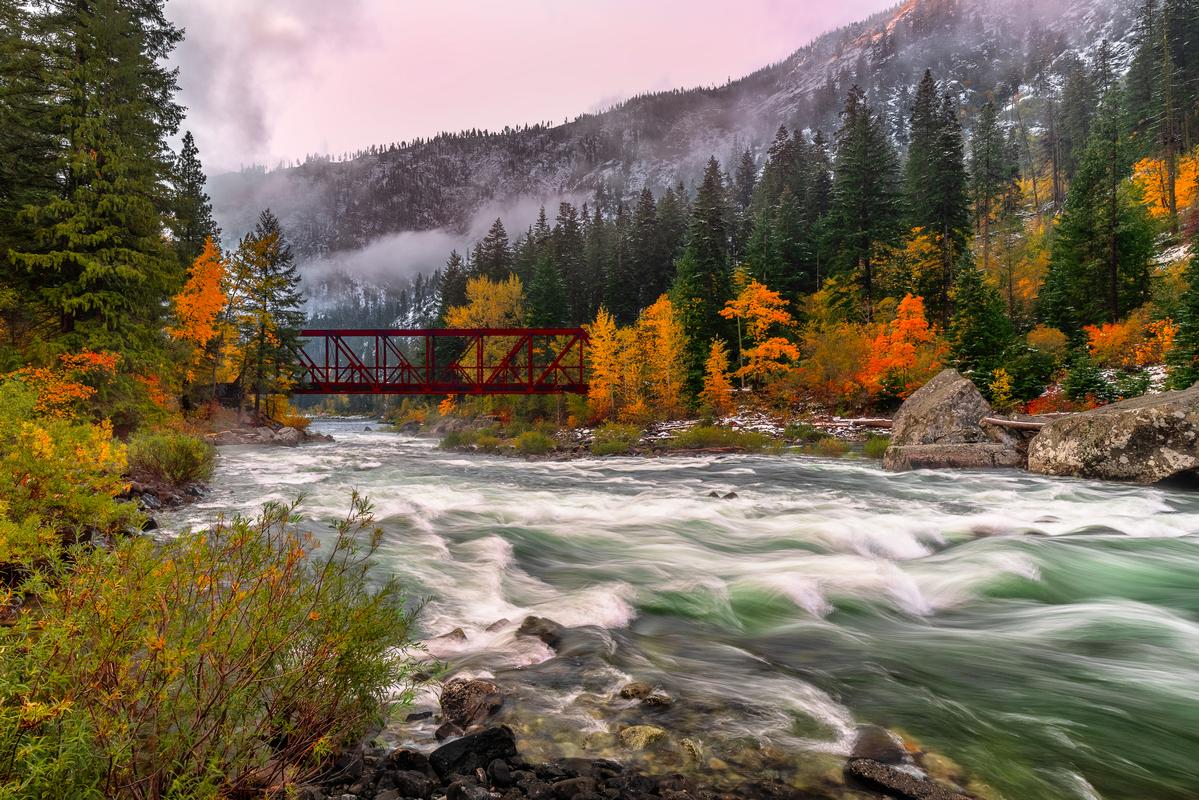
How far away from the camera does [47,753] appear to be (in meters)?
2.28

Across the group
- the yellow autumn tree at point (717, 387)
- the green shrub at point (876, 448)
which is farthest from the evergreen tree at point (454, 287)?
the green shrub at point (876, 448)

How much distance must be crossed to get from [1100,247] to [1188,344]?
60.9 ft

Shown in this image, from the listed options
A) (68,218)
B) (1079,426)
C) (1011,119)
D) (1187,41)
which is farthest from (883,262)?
(1011,119)

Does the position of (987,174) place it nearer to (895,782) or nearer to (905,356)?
(905,356)

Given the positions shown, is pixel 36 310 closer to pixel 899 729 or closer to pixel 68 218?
pixel 68 218

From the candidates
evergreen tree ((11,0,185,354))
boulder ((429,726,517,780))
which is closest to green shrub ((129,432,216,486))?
evergreen tree ((11,0,185,354))

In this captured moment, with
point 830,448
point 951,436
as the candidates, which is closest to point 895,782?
point 951,436

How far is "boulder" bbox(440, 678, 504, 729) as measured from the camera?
4621 mm

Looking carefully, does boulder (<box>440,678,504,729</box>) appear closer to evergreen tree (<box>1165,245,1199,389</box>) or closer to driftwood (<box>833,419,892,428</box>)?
evergreen tree (<box>1165,245,1199,389</box>)

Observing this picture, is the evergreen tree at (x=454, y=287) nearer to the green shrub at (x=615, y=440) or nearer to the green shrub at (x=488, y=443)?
the green shrub at (x=488, y=443)

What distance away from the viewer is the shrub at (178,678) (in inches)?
91.3

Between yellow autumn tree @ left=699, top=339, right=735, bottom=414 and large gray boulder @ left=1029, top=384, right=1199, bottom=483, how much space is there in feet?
75.0

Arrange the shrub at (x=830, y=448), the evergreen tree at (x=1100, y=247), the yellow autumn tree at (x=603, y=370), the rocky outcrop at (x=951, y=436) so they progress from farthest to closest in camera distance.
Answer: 1. the yellow autumn tree at (x=603, y=370)
2. the evergreen tree at (x=1100, y=247)
3. the shrub at (x=830, y=448)
4. the rocky outcrop at (x=951, y=436)

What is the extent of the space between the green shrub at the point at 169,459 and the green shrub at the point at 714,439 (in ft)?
77.0
